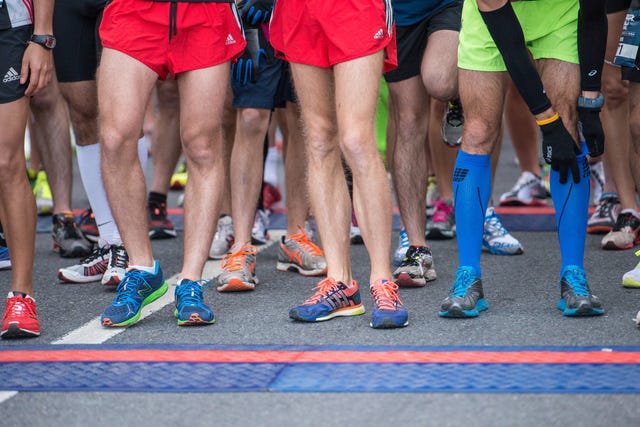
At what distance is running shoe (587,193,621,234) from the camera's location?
245 inches

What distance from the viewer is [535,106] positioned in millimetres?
4230

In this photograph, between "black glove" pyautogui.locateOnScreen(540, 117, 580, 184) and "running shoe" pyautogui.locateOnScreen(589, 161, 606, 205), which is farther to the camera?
"running shoe" pyautogui.locateOnScreen(589, 161, 606, 205)

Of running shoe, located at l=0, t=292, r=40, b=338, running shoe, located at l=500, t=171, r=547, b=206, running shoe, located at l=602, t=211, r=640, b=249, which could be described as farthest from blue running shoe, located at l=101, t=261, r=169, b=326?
running shoe, located at l=500, t=171, r=547, b=206

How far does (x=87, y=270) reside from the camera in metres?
5.38

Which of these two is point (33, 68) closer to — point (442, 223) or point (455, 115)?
point (455, 115)

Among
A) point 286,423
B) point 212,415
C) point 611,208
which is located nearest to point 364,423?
point 286,423

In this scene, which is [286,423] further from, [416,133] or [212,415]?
[416,133]

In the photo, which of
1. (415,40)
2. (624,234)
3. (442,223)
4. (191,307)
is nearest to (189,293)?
(191,307)

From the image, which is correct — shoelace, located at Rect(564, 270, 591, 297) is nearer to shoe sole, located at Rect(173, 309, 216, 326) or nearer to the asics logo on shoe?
the asics logo on shoe

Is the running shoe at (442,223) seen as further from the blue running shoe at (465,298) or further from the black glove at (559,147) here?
the black glove at (559,147)

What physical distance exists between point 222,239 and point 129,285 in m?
1.58

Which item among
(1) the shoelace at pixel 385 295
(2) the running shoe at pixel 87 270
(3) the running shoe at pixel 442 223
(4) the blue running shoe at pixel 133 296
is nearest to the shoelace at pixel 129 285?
(4) the blue running shoe at pixel 133 296

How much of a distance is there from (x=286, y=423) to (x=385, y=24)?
1.83 meters

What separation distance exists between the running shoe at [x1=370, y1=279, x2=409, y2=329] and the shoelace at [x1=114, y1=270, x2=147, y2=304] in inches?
40.0
